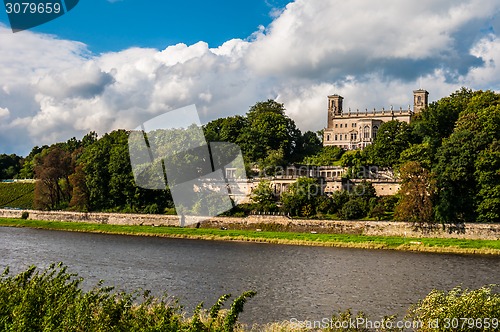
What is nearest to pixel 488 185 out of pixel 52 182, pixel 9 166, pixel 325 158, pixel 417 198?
pixel 417 198

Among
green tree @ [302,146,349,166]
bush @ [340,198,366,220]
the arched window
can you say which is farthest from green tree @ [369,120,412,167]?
the arched window

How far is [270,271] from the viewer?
107 ft

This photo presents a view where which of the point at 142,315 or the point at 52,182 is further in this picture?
the point at 52,182

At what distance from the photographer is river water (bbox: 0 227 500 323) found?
23953mm

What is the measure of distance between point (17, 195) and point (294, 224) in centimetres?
5460

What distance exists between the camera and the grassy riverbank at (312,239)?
44.7 m

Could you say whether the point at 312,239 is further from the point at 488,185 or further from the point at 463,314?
the point at 463,314

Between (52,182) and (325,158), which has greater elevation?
(325,158)

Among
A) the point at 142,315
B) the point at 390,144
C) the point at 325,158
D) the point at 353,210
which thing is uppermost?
the point at 390,144

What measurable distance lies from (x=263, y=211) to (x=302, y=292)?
3537 cm

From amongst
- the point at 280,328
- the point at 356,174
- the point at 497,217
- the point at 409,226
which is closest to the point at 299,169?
the point at 356,174

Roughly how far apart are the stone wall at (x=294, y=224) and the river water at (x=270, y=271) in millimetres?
8246

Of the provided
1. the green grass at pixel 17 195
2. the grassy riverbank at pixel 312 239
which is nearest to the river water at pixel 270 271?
the grassy riverbank at pixel 312 239

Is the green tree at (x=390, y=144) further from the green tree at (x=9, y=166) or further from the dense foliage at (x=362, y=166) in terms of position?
the green tree at (x=9, y=166)
